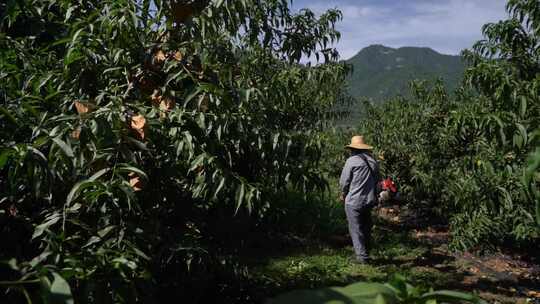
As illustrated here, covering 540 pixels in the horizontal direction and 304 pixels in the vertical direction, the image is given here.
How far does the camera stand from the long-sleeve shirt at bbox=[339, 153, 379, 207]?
5.47m

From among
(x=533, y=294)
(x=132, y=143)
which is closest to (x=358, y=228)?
(x=533, y=294)

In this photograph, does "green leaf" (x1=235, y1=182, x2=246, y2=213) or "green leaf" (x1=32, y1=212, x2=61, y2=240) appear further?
"green leaf" (x1=235, y1=182, x2=246, y2=213)

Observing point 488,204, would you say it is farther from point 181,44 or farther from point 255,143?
point 181,44

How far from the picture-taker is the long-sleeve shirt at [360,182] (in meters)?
5.47

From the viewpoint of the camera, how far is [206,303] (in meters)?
3.33

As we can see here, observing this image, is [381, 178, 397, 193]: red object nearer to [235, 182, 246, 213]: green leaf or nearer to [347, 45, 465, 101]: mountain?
[235, 182, 246, 213]: green leaf

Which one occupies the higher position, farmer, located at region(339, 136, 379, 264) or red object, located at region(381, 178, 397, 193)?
farmer, located at region(339, 136, 379, 264)

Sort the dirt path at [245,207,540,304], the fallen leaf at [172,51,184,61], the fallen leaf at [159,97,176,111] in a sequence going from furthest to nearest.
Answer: the dirt path at [245,207,540,304] < the fallen leaf at [172,51,184,61] < the fallen leaf at [159,97,176,111]

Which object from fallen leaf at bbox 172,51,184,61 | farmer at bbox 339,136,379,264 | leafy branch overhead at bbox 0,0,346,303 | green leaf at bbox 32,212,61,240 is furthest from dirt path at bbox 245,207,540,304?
green leaf at bbox 32,212,61,240

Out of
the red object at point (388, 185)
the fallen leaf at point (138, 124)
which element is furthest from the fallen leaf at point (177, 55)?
the red object at point (388, 185)

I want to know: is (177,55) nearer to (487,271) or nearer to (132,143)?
(132,143)

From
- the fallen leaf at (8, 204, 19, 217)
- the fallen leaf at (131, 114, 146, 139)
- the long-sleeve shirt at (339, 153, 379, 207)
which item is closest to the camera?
the fallen leaf at (8, 204, 19, 217)

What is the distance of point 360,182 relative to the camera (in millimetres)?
5477

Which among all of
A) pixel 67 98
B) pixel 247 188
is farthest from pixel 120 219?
pixel 67 98
